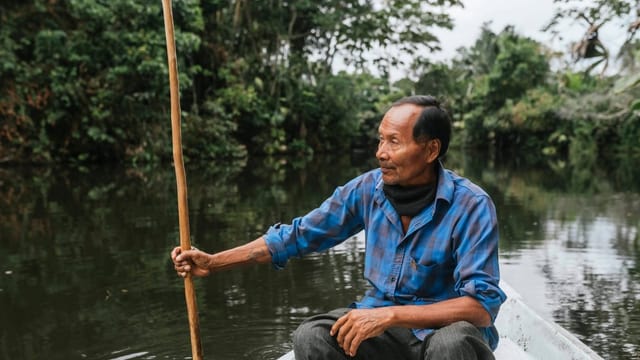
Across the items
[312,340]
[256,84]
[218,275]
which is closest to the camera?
[312,340]

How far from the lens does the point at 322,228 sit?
2529 mm

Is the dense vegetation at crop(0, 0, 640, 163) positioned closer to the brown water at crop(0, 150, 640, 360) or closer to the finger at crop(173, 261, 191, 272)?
the brown water at crop(0, 150, 640, 360)

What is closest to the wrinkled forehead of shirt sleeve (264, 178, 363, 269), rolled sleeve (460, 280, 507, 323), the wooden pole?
shirt sleeve (264, 178, 363, 269)

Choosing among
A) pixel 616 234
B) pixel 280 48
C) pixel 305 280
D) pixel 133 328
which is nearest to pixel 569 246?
pixel 616 234

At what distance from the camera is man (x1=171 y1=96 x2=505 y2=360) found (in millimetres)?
2133

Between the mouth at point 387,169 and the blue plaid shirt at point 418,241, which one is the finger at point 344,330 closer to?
the blue plaid shirt at point 418,241

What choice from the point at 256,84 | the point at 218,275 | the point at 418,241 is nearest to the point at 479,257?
the point at 418,241

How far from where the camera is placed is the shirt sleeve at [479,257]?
2.13 metres

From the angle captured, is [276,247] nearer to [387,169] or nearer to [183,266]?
[183,266]

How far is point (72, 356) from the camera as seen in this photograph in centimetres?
404

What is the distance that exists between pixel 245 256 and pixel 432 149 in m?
0.71

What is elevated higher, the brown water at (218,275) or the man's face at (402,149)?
the man's face at (402,149)

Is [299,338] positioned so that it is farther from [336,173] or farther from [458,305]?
[336,173]

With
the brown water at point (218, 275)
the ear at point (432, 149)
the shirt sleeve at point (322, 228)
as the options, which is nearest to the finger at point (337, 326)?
the shirt sleeve at point (322, 228)
